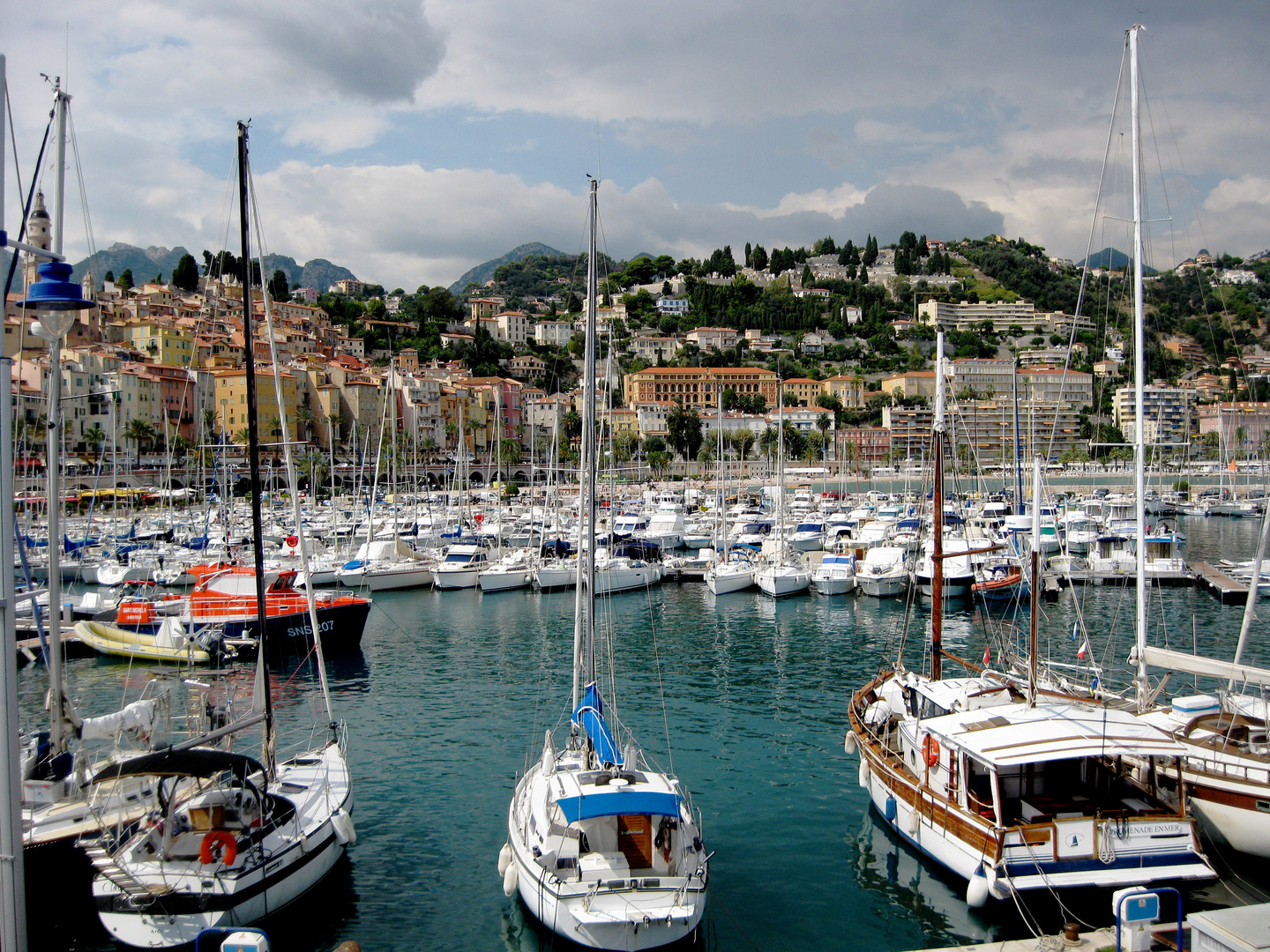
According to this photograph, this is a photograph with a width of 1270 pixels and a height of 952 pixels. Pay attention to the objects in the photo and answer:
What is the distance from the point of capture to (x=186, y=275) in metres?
120

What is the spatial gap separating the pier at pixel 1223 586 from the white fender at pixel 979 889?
24.4m

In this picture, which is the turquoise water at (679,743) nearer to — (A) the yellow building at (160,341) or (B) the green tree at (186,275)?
(A) the yellow building at (160,341)

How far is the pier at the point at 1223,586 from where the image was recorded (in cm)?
3078

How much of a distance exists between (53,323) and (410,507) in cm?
5525

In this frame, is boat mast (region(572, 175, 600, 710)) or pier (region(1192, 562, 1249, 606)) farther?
pier (region(1192, 562, 1249, 606))

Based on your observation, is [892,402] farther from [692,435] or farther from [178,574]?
[178,574]

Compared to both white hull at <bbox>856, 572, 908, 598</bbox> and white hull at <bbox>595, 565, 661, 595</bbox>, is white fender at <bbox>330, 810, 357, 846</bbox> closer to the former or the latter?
white hull at <bbox>595, 565, 661, 595</bbox>

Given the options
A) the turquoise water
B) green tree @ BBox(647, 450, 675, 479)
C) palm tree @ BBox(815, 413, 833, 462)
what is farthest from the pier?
palm tree @ BBox(815, 413, 833, 462)

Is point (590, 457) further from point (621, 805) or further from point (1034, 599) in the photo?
point (1034, 599)

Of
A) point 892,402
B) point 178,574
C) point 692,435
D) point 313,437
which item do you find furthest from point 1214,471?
point 178,574

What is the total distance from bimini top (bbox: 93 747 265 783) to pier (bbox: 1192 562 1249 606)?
30.5 m

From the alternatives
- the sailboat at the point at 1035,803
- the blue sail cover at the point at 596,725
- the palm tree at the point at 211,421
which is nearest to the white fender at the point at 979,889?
the sailboat at the point at 1035,803

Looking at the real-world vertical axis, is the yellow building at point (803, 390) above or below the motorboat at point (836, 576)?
above

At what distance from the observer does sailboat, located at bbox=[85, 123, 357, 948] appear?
8945mm
